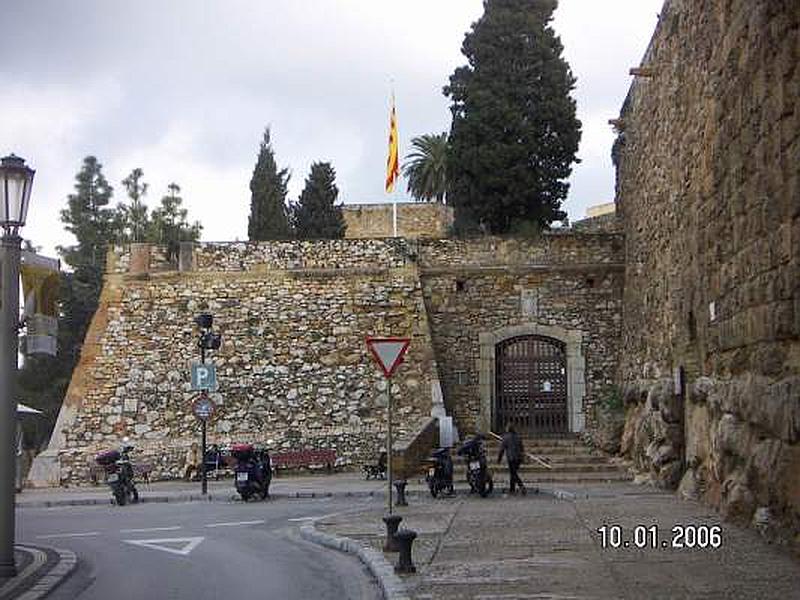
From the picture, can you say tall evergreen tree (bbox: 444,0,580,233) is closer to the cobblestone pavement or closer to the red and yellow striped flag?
the red and yellow striped flag

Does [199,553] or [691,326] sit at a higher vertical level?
[691,326]

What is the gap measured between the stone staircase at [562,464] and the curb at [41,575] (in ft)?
31.3

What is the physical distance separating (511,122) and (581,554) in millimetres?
19996

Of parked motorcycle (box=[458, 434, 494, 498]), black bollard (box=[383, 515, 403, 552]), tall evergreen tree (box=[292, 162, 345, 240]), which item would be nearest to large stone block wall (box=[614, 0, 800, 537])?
parked motorcycle (box=[458, 434, 494, 498])

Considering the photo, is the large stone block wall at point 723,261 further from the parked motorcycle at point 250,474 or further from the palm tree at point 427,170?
the palm tree at point 427,170

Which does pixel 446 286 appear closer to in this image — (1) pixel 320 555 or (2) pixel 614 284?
(2) pixel 614 284

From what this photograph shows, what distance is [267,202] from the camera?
36531mm

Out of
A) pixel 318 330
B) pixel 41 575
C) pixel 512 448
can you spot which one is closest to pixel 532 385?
pixel 318 330

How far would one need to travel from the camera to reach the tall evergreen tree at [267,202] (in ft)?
118

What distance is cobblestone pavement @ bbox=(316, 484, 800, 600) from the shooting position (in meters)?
7.94

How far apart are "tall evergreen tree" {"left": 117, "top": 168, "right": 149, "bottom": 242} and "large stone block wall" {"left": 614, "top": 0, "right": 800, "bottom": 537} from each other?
97.6 ft

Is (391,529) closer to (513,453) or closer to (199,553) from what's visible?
(199,553)

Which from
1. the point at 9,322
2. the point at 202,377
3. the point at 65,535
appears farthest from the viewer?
the point at 202,377
